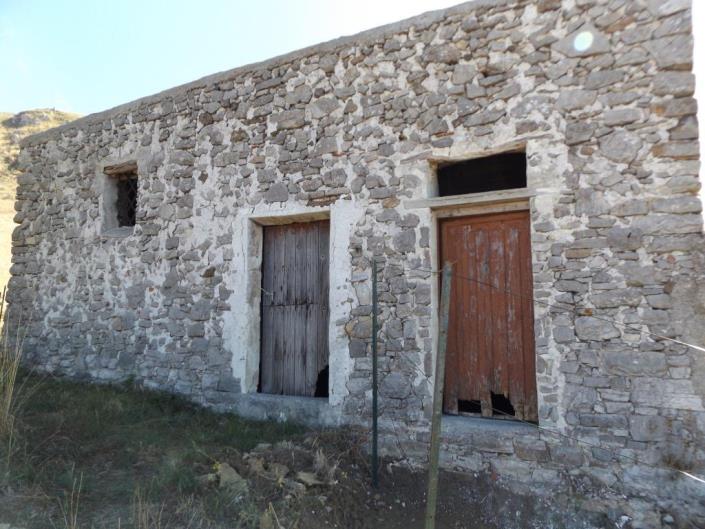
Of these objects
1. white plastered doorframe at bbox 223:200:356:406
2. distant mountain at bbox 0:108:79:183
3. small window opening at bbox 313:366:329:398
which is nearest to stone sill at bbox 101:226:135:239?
white plastered doorframe at bbox 223:200:356:406

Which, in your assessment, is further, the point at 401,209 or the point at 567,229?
the point at 401,209

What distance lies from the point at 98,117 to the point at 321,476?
572 cm

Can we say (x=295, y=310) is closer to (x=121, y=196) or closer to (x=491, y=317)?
(x=491, y=317)

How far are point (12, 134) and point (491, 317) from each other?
81.9 ft

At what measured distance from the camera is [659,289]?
3.67 m

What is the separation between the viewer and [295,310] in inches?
216

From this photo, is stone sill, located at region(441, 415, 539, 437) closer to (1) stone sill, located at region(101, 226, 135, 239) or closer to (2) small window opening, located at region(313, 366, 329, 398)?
(2) small window opening, located at region(313, 366, 329, 398)

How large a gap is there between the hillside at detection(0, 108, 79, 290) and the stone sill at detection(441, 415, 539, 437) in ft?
63.4

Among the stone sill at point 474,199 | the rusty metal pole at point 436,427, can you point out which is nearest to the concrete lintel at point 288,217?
the stone sill at point 474,199

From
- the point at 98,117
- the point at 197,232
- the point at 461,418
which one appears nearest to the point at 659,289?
the point at 461,418

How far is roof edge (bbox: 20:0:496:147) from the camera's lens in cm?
455

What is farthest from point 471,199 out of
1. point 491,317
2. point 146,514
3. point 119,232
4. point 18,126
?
point 18,126

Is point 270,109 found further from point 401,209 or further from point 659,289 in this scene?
point 659,289

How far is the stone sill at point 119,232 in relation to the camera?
6539 millimetres
